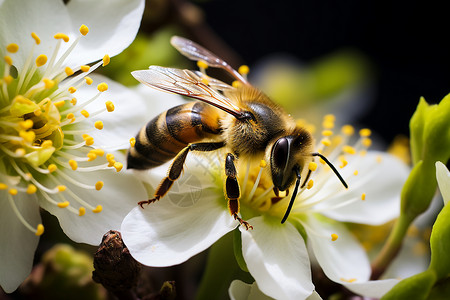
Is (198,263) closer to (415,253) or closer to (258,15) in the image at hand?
(415,253)

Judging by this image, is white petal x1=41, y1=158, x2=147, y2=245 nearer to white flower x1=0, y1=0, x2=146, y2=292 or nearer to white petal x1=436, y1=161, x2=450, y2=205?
white flower x1=0, y1=0, x2=146, y2=292

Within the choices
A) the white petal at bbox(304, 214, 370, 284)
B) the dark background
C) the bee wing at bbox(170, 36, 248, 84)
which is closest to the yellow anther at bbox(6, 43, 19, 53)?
the bee wing at bbox(170, 36, 248, 84)

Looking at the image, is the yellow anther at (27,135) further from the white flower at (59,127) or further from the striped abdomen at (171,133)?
the striped abdomen at (171,133)

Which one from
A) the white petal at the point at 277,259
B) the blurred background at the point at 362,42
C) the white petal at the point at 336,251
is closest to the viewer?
the white petal at the point at 277,259

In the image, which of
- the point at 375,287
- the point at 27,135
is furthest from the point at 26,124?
the point at 375,287

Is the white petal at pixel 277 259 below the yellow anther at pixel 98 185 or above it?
below

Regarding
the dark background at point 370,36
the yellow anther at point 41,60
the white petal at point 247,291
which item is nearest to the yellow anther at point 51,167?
the yellow anther at point 41,60
